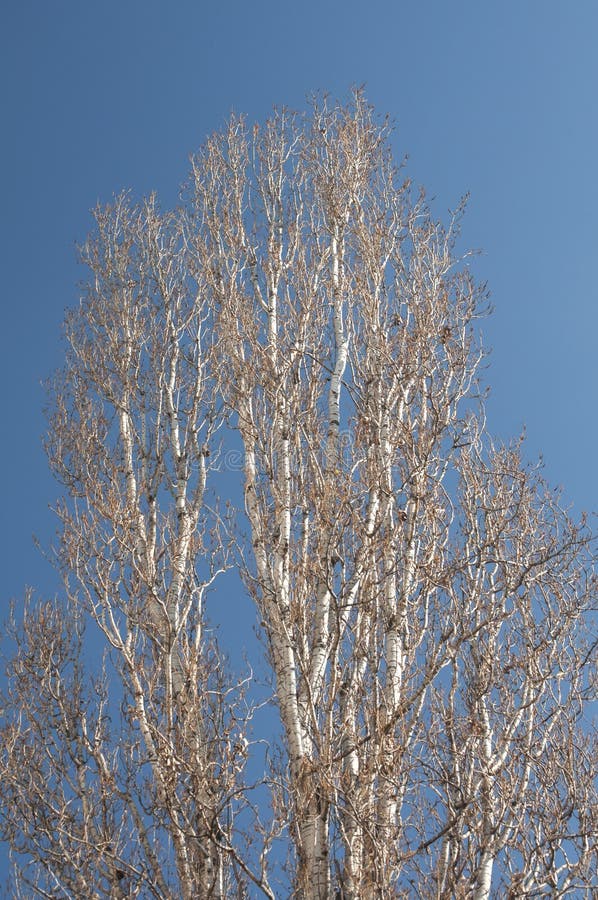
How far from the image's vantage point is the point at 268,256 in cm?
936

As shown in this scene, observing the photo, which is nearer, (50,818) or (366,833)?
(366,833)

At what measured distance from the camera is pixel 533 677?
7.15 meters

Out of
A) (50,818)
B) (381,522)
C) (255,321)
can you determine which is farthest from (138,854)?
(255,321)

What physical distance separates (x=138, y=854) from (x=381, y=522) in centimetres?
255

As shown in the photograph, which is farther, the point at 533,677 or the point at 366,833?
the point at 533,677

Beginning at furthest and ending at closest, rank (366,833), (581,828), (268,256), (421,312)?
1. (268,256)
2. (421,312)
3. (581,828)
4. (366,833)

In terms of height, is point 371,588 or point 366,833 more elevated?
point 371,588

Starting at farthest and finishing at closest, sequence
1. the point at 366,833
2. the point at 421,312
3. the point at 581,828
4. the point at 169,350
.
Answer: the point at 169,350 < the point at 421,312 < the point at 581,828 < the point at 366,833

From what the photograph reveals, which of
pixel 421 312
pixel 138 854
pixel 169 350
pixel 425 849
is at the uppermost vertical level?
pixel 169 350

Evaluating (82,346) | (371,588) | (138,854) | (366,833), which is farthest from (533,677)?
(82,346)

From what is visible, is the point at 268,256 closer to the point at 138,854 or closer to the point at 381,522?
the point at 381,522

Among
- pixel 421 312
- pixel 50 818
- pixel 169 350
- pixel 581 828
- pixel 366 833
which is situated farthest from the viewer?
pixel 169 350

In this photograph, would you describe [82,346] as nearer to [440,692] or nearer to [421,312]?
[421,312]

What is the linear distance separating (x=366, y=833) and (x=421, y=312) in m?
3.84
